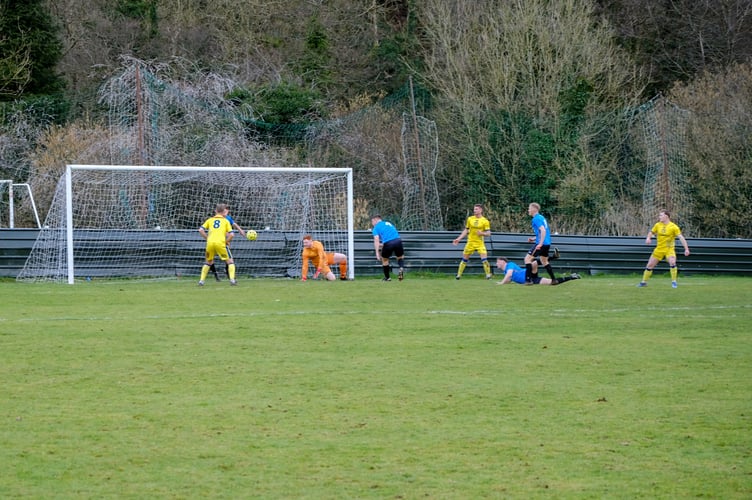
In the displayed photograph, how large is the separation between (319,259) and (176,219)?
6.01 metres

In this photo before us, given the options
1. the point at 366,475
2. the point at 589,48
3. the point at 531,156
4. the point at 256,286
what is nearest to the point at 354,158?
the point at 531,156

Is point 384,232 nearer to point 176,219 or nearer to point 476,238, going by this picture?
point 476,238

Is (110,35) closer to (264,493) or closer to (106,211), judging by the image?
(106,211)

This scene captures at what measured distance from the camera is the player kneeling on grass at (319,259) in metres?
23.7

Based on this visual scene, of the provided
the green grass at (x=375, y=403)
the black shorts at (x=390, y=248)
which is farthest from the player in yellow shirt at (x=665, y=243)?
the green grass at (x=375, y=403)

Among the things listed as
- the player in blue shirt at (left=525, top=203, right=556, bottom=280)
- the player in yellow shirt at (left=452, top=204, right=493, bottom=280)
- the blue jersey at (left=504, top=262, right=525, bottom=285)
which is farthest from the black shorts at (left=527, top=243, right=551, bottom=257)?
the player in yellow shirt at (left=452, top=204, right=493, bottom=280)

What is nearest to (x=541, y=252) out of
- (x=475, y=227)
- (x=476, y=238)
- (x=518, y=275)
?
(x=518, y=275)

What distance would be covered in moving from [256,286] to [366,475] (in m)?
15.9

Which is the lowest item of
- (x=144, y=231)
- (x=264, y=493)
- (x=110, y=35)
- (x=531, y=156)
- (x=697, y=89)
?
(x=264, y=493)

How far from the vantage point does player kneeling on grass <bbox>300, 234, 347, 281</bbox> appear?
23.7 metres

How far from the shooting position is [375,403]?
8.30 m

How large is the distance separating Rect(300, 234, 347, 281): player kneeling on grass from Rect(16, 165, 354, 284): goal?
1.03 ft

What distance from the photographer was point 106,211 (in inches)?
1084

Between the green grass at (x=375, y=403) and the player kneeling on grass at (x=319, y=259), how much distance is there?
7813 millimetres
